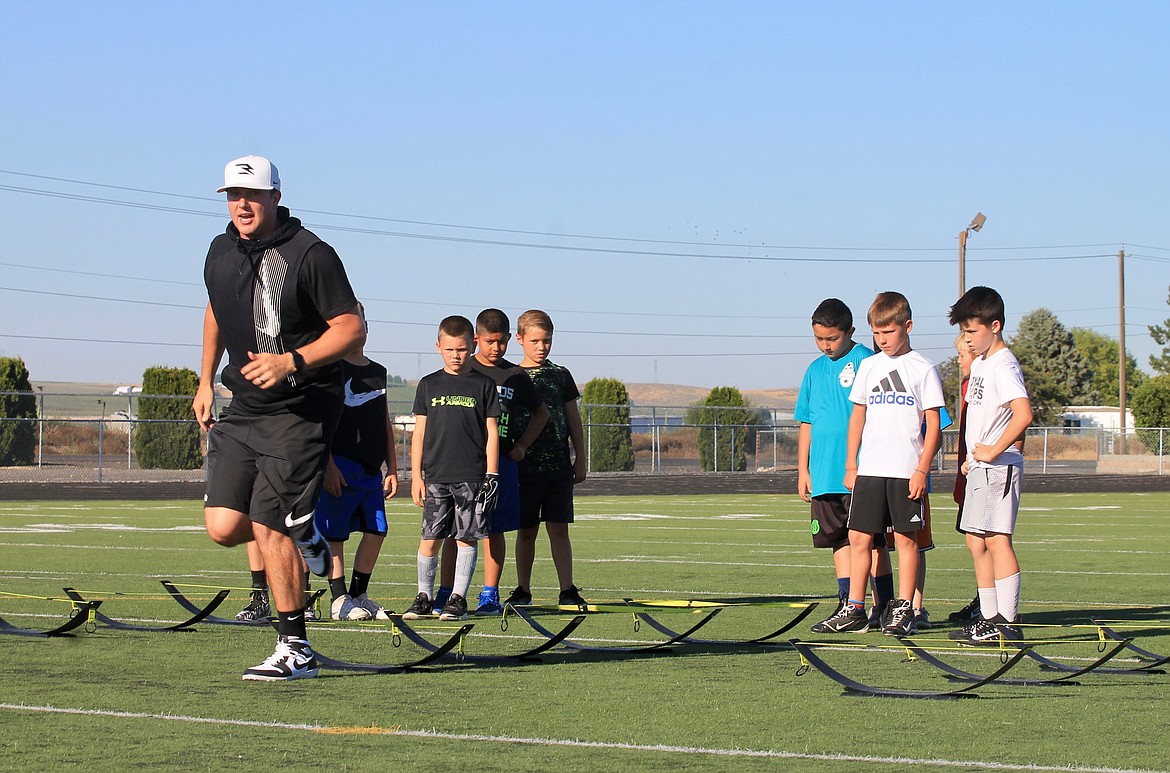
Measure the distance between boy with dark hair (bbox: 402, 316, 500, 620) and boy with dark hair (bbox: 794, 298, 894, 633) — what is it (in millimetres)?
1836

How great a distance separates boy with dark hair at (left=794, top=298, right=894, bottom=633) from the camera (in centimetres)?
917

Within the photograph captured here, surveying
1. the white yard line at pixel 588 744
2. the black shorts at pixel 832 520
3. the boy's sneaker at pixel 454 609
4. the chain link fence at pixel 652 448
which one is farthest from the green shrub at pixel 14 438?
the white yard line at pixel 588 744

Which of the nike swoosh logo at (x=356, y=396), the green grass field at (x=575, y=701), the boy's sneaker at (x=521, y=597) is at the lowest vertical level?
the green grass field at (x=575, y=701)

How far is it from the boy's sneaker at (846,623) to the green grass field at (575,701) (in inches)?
7.5

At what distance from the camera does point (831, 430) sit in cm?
922

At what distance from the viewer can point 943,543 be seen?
16.5 m

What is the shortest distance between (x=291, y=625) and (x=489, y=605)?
2973 millimetres

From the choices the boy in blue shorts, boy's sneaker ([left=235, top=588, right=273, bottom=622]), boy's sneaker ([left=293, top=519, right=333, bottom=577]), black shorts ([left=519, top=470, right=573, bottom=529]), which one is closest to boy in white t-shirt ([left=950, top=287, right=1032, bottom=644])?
black shorts ([left=519, top=470, right=573, bottom=529])

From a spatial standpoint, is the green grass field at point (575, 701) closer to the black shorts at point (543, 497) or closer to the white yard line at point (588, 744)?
the white yard line at point (588, 744)

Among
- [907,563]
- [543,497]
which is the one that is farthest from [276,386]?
[907,563]

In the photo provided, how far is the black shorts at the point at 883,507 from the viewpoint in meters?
8.38

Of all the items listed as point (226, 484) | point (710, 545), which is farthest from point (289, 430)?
point (710, 545)

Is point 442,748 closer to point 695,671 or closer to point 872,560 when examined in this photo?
point 695,671

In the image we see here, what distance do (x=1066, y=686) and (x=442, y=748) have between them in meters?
2.82
